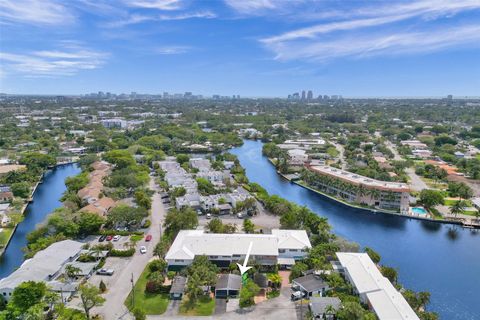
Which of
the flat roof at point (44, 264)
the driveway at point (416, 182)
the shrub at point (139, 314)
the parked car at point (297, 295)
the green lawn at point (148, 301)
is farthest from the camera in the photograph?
the driveway at point (416, 182)

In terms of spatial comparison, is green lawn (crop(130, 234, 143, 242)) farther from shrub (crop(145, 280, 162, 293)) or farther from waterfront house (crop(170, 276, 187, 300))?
waterfront house (crop(170, 276, 187, 300))

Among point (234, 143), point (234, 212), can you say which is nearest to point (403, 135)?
point (234, 143)

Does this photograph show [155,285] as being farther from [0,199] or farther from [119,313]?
[0,199]

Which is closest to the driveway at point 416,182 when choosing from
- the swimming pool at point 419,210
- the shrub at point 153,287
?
the swimming pool at point 419,210

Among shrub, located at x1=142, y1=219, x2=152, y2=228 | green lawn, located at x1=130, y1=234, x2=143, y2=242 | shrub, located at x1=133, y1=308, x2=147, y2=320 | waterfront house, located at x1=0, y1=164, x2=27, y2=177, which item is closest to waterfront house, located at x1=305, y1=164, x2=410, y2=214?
shrub, located at x1=142, y1=219, x2=152, y2=228

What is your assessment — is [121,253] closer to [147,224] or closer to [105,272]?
[105,272]

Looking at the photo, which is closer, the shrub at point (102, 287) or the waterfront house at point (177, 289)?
the waterfront house at point (177, 289)

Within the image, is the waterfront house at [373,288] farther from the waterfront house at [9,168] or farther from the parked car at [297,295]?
the waterfront house at [9,168]
